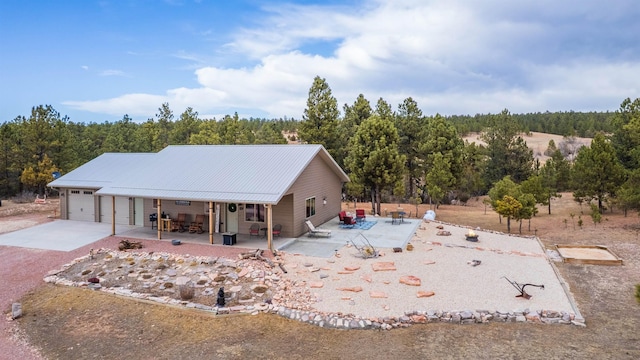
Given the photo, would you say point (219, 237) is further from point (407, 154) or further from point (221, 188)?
point (407, 154)

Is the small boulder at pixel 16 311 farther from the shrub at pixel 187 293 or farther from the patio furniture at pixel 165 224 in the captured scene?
the patio furniture at pixel 165 224

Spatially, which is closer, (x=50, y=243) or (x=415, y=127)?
(x=50, y=243)

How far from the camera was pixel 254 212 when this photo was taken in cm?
1662

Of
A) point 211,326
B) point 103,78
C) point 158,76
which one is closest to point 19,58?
point 103,78

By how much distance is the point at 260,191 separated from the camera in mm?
14711

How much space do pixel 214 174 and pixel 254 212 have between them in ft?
8.21

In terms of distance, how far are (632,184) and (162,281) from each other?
74.2 feet

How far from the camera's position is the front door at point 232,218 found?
16.9 m

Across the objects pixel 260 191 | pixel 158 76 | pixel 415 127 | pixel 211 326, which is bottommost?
pixel 211 326

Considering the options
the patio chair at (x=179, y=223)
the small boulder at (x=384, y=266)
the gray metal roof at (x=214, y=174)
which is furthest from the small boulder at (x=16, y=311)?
the small boulder at (x=384, y=266)

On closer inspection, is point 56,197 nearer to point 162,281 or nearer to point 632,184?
point 162,281

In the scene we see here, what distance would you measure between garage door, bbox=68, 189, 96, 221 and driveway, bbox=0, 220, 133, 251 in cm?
56

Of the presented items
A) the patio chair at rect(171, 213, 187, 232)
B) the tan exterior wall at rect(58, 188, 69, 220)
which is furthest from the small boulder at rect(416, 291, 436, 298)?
the tan exterior wall at rect(58, 188, 69, 220)

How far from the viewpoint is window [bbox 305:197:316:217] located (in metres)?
17.9
